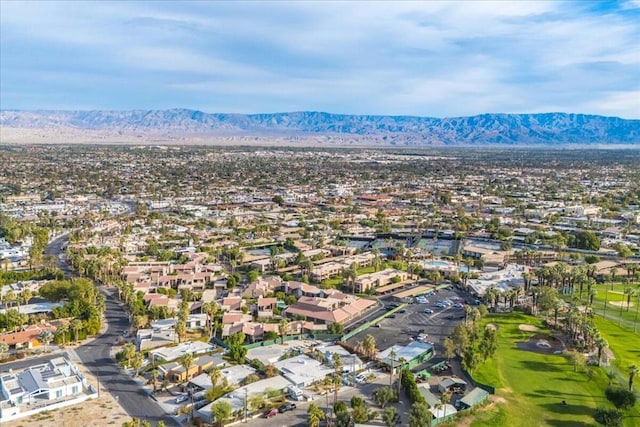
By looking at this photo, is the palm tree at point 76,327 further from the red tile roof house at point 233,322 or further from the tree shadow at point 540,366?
the tree shadow at point 540,366

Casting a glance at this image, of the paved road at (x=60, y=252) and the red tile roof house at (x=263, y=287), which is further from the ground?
the red tile roof house at (x=263, y=287)

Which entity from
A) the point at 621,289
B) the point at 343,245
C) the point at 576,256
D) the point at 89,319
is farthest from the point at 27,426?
the point at 576,256

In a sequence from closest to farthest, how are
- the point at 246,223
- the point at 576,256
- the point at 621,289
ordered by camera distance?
the point at 621,289 < the point at 576,256 < the point at 246,223

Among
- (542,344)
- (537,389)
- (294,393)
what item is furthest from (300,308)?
(537,389)

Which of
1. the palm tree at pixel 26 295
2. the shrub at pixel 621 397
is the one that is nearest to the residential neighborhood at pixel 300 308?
the palm tree at pixel 26 295

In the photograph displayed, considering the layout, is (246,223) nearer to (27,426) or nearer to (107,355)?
(107,355)

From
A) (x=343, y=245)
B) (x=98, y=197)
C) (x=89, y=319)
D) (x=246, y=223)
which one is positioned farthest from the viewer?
(x=98, y=197)
